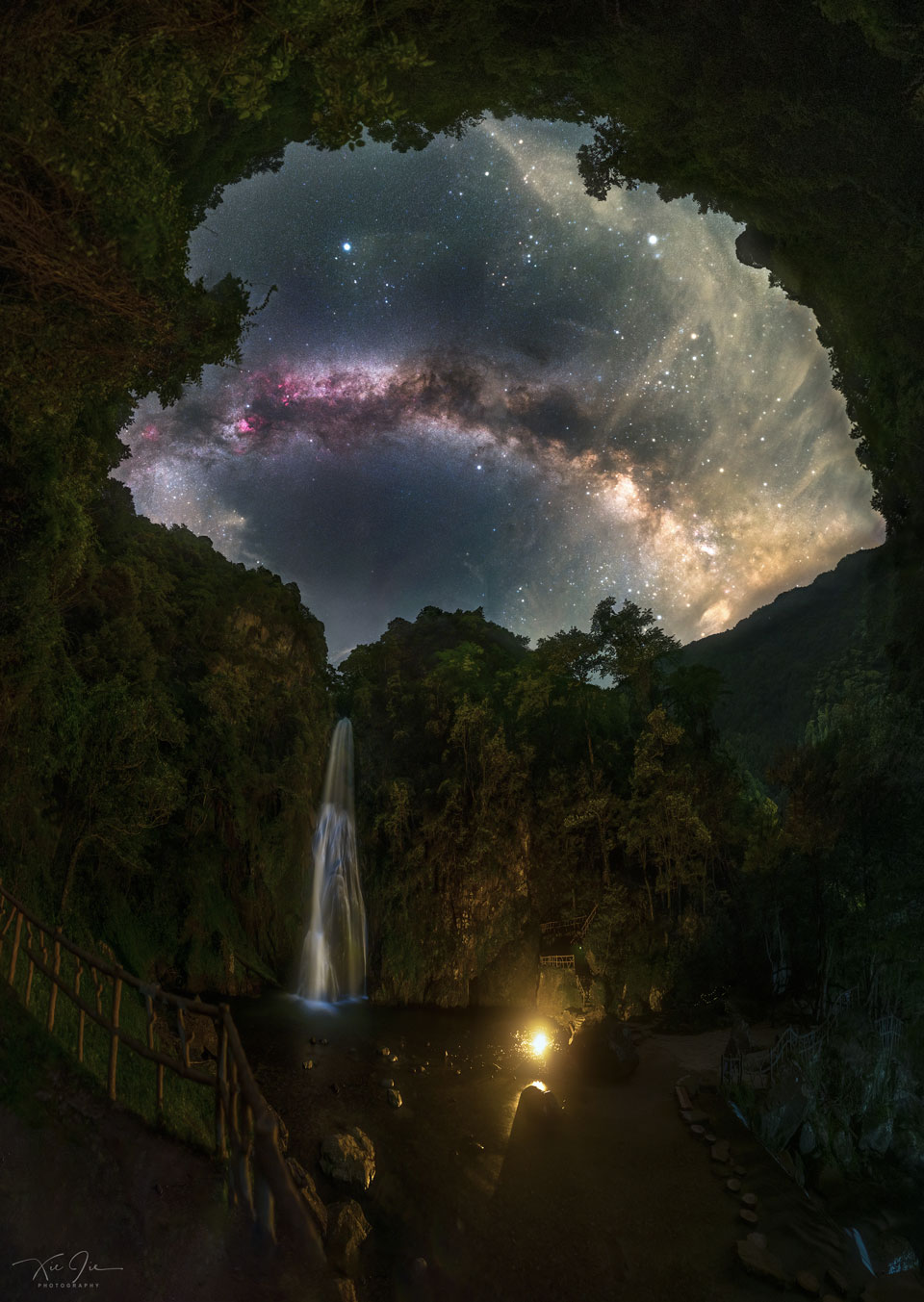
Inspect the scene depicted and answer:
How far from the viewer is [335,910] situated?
24953mm

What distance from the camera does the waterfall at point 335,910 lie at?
23328 millimetres

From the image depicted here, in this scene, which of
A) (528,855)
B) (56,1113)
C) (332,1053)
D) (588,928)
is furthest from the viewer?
(528,855)

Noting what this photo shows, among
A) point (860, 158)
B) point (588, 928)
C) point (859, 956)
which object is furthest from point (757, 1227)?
point (860, 158)

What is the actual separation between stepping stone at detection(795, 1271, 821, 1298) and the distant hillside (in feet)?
113

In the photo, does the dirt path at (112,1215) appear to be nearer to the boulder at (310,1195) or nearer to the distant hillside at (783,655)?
the boulder at (310,1195)

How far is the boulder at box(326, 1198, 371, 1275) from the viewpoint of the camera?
8.38 meters

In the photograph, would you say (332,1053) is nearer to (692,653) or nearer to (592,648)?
(592,648)

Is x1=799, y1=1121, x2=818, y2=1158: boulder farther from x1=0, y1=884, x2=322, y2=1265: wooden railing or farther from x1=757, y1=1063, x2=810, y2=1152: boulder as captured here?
x1=0, y1=884, x2=322, y2=1265: wooden railing

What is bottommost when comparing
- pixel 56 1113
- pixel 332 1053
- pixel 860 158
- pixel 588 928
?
pixel 332 1053

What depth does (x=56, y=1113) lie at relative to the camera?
618 centimetres

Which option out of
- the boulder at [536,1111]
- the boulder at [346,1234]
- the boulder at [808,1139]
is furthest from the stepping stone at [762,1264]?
the boulder at [346,1234]

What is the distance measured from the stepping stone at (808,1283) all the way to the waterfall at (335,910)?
16.4 metres

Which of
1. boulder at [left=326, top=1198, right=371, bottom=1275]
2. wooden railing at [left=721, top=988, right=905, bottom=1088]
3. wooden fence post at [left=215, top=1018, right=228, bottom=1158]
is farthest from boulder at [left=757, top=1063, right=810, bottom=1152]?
wooden fence post at [left=215, top=1018, right=228, bottom=1158]

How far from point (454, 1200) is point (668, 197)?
2013cm
